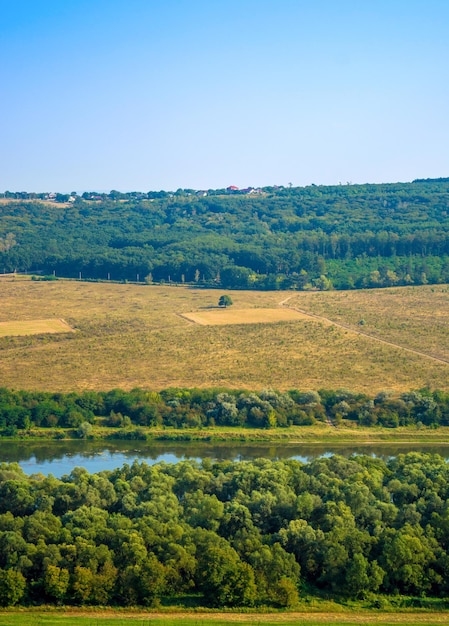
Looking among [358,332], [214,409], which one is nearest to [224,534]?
[214,409]

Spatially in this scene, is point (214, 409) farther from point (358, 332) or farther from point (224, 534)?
point (358, 332)

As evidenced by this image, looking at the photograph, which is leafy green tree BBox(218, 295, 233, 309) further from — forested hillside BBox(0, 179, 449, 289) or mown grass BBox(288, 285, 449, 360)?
forested hillside BBox(0, 179, 449, 289)

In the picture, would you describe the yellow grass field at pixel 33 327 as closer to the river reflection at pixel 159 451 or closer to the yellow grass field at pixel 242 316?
the yellow grass field at pixel 242 316

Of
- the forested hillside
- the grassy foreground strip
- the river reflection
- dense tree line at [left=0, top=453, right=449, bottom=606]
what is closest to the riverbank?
the river reflection

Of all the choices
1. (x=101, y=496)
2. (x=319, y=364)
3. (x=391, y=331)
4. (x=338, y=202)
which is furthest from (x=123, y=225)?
(x=101, y=496)

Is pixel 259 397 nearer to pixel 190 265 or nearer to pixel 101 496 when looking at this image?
pixel 101 496

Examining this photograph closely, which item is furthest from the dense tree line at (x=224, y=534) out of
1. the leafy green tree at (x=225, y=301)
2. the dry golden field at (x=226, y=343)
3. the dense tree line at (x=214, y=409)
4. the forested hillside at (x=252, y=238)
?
the forested hillside at (x=252, y=238)
